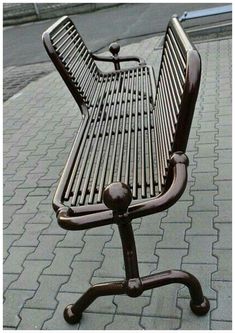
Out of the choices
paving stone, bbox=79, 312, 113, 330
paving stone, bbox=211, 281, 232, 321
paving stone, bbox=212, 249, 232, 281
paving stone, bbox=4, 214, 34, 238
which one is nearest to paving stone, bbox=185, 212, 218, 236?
paving stone, bbox=212, 249, 232, 281

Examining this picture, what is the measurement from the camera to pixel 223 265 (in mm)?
2391

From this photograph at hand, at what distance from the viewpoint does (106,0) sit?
12.2 metres

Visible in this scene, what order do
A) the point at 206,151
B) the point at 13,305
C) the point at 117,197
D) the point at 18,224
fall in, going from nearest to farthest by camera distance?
the point at 117,197
the point at 13,305
the point at 18,224
the point at 206,151

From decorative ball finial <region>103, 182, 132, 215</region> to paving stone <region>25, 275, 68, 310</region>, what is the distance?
0.85 metres

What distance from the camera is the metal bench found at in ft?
6.10

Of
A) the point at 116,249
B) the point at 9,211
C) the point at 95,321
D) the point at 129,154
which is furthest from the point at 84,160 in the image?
the point at 9,211

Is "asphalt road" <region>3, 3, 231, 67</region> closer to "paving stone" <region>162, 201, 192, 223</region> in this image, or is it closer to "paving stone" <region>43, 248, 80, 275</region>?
"paving stone" <region>162, 201, 192, 223</region>

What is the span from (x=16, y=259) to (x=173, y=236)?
97 centimetres

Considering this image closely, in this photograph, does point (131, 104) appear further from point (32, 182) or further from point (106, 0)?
point (106, 0)

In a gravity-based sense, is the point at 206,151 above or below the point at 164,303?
below

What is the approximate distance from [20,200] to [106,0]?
9.98 m

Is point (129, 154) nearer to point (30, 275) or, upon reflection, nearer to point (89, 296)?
point (89, 296)

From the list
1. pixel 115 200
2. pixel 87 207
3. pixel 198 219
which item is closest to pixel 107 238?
pixel 198 219

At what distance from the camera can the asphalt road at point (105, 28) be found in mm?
8494
